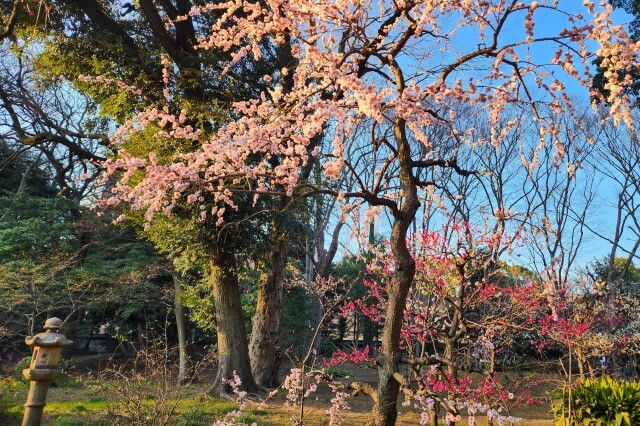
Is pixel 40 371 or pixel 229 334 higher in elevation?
pixel 229 334

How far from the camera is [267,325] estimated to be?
9664 millimetres

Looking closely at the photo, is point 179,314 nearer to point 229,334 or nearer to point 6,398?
point 229,334

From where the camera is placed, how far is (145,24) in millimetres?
8875

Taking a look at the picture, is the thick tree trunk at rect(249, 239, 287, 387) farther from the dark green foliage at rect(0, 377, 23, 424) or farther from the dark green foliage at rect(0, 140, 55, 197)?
the dark green foliage at rect(0, 140, 55, 197)

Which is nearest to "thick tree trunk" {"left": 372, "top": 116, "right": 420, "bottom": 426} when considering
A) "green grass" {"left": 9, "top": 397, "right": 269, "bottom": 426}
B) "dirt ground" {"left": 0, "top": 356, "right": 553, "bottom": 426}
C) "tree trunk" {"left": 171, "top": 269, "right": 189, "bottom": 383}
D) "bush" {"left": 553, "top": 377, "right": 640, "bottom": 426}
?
"dirt ground" {"left": 0, "top": 356, "right": 553, "bottom": 426}

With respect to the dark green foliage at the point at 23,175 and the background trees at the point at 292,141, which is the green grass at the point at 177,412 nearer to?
the background trees at the point at 292,141

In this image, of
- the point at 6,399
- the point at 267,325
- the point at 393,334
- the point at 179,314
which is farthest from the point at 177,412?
the point at 179,314

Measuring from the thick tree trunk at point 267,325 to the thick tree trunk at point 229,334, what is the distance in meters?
0.84

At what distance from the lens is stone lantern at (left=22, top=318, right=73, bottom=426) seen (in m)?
3.98

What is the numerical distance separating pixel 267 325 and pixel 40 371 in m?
5.89

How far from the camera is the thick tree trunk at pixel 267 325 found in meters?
9.61

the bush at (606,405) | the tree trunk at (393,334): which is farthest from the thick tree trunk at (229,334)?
the tree trunk at (393,334)

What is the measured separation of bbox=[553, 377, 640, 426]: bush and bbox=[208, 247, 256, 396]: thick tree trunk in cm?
511

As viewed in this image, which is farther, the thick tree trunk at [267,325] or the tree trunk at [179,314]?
the tree trunk at [179,314]
